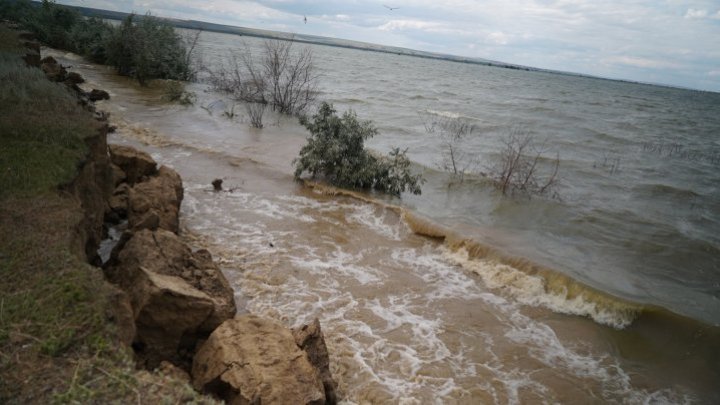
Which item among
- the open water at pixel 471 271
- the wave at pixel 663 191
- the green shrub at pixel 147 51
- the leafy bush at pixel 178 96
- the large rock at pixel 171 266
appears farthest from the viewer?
the green shrub at pixel 147 51

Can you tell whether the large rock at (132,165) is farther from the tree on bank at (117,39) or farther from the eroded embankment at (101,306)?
the tree on bank at (117,39)

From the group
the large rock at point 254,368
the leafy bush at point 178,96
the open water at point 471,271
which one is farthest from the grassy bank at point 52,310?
the leafy bush at point 178,96

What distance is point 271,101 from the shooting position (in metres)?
26.7

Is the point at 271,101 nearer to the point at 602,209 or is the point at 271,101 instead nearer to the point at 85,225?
the point at 602,209

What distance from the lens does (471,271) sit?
31.6ft

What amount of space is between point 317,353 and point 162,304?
1.88m

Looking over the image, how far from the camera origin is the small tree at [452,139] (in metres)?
17.8

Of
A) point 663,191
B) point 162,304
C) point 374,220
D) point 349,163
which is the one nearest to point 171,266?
point 162,304

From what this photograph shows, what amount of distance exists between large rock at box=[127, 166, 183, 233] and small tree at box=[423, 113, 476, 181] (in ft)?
33.4

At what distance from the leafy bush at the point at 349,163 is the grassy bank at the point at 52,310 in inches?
319

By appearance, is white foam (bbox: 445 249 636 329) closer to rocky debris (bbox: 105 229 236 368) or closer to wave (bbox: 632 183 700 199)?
rocky debris (bbox: 105 229 236 368)

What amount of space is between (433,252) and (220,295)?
561 cm

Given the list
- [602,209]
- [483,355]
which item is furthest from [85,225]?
[602,209]

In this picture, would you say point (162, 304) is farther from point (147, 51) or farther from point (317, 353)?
point (147, 51)
